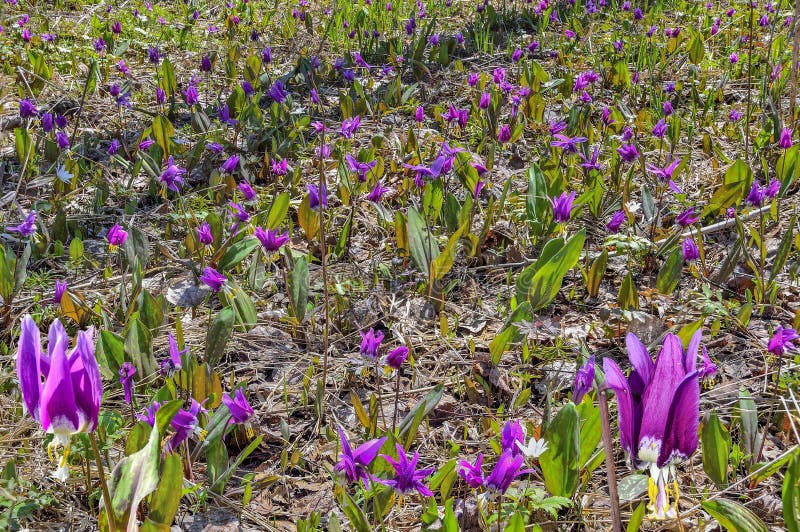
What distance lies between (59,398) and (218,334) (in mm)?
1174

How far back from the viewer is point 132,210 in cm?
351

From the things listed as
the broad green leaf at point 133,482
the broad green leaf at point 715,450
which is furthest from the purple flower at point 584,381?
the broad green leaf at point 133,482

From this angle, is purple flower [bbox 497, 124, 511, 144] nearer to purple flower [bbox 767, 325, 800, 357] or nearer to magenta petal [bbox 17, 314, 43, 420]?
purple flower [bbox 767, 325, 800, 357]

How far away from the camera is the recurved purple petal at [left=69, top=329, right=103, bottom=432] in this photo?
122 centimetres

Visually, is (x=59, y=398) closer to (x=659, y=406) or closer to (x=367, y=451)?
(x=367, y=451)

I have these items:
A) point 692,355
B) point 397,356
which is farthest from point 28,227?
point 692,355

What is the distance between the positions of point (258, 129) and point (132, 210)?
1.07m

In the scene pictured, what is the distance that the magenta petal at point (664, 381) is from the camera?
1091mm

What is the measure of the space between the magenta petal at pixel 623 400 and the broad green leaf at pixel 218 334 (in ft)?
5.05

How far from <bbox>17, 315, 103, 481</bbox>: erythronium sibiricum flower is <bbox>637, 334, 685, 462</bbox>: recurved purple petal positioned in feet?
3.02

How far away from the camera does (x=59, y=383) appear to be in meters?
1.20

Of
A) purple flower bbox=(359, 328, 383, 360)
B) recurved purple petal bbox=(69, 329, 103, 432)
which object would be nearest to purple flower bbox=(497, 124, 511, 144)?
purple flower bbox=(359, 328, 383, 360)

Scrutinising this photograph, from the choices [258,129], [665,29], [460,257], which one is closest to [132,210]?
[258,129]

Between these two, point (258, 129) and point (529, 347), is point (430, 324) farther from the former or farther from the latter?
point (258, 129)
